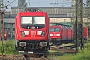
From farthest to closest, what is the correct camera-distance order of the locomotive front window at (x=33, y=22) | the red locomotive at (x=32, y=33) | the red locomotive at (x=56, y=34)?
1. the red locomotive at (x=56, y=34)
2. the locomotive front window at (x=33, y=22)
3. the red locomotive at (x=32, y=33)

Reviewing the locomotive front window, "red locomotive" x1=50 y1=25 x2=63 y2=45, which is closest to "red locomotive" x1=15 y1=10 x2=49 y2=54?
the locomotive front window

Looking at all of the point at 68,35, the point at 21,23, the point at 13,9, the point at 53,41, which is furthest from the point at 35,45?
the point at 13,9

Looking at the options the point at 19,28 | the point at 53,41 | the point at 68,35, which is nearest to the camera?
the point at 19,28

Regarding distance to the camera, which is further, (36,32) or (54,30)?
(54,30)

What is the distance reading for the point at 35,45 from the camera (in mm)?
19094

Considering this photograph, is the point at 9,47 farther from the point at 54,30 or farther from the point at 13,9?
the point at 13,9

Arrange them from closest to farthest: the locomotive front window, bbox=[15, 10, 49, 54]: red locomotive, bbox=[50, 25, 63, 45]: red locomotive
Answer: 1. bbox=[15, 10, 49, 54]: red locomotive
2. the locomotive front window
3. bbox=[50, 25, 63, 45]: red locomotive

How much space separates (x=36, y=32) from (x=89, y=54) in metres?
4.53

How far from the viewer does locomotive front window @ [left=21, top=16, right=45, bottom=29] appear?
62.6ft

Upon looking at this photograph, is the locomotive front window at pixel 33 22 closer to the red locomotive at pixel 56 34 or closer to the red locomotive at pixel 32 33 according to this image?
the red locomotive at pixel 32 33

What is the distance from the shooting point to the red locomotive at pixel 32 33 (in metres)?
18.8

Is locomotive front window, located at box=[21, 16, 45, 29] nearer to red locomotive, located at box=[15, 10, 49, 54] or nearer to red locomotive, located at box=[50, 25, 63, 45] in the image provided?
red locomotive, located at box=[15, 10, 49, 54]

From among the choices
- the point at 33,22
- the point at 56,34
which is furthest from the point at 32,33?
the point at 56,34

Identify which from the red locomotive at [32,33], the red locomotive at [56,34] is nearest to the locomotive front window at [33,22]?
the red locomotive at [32,33]
